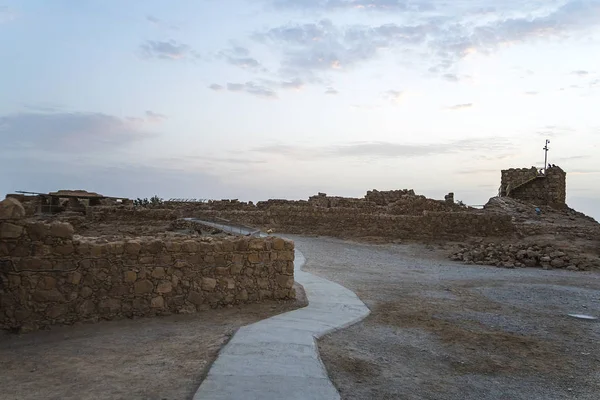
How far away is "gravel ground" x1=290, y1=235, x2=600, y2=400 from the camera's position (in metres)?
5.34

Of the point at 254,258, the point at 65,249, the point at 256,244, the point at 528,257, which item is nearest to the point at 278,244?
the point at 256,244

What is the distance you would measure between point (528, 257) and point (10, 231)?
1598cm

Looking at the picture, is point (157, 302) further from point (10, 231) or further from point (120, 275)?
point (10, 231)

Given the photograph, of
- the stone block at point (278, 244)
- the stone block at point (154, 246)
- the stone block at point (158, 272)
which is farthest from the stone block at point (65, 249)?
the stone block at point (278, 244)

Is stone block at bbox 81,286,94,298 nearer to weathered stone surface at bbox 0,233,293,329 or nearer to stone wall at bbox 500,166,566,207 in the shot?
weathered stone surface at bbox 0,233,293,329

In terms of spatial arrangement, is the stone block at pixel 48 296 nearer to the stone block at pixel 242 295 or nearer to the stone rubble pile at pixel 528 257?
the stone block at pixel 242 295

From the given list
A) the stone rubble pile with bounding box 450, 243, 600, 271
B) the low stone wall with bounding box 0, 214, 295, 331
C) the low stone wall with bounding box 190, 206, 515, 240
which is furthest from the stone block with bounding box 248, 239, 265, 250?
the low stone wall with bounding box 190, 206, 515, 240

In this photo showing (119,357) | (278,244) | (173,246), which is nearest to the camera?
(119,357)

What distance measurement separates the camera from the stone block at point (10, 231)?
6926mm

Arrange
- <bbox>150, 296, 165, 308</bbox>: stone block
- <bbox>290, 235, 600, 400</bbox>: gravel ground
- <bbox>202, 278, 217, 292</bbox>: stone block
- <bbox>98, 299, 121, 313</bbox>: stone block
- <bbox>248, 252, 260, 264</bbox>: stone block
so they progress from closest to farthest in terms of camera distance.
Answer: <bbox>290, 235, 600, 400</bbox>: gravel ground → <bbox>98, 299, 121, 313</bbox>: stone block → <bbox>150, 296, 165, 308</bbox>: stone block → <bbox>202, 278, 217, 292</bbox>: stone block → <bbox>248, 252, 260, 264</bbox>: stone block

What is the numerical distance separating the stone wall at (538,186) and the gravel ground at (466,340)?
2558cm

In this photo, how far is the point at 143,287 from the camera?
771cm

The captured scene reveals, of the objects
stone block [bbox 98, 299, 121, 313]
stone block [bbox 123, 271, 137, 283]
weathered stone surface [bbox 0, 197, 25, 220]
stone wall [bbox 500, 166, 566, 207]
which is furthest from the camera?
stone wall [bbox 500, 166, 566, 207]

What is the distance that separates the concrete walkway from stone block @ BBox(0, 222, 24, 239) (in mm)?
3482
